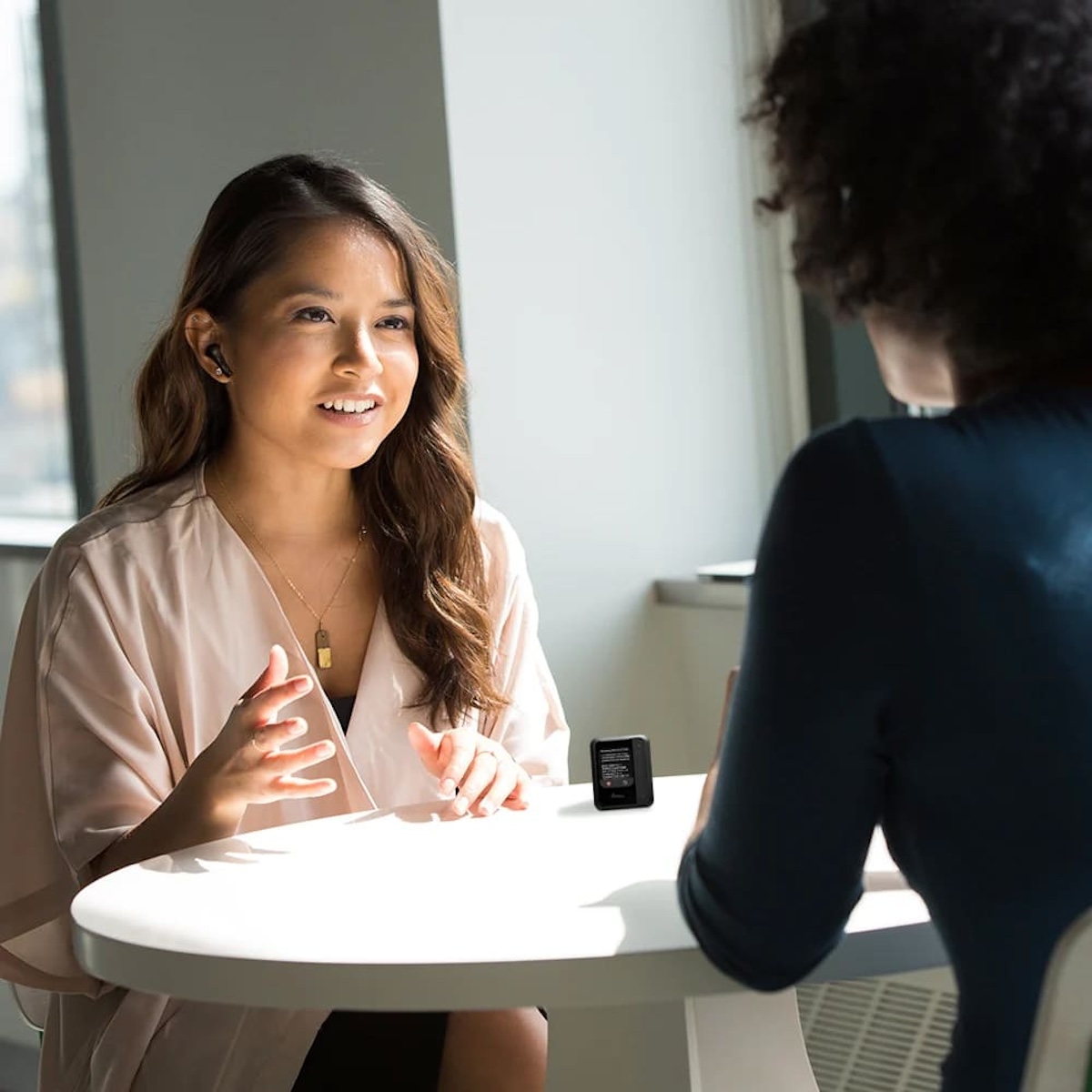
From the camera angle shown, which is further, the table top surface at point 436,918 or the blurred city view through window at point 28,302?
the blurred city view through window at point 28,302

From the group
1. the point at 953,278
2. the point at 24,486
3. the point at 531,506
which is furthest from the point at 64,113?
the point at 953,278

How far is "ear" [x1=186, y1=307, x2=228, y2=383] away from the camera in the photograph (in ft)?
7.40

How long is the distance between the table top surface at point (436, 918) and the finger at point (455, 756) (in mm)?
64

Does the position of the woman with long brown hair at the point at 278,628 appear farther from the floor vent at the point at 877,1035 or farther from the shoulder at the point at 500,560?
the floor vent at the point at 877,1035

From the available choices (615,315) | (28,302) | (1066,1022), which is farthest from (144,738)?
(28,302)

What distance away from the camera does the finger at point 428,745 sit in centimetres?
192

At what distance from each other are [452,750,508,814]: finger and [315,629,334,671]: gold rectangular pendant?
334mm

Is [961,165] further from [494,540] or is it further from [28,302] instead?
[28,302]

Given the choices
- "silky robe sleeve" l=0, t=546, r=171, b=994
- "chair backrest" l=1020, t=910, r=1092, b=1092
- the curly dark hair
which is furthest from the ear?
"chair backrest" l=1020, t=910, r=1092, b=1092

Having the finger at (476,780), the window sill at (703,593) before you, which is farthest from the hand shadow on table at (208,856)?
the window sill at (703,593)

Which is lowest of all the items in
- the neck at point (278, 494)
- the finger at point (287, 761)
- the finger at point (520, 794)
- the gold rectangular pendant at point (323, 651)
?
the finger at point (520, 794)

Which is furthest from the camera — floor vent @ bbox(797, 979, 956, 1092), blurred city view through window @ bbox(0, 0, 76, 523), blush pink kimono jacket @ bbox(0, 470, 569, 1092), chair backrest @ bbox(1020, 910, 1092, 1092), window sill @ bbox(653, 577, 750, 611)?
blurred city view through window @ bbox(0, 0, 76, 523)

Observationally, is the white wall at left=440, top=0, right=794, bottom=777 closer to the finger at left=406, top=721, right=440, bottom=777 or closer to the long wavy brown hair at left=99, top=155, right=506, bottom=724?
the long wavy brown hair at left=99, top=155, right=506, bottom=724

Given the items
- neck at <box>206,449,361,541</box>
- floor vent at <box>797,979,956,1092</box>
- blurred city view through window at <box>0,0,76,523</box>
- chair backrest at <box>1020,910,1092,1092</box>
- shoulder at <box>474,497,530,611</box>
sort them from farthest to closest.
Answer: blurred city view through window at <box>0,0,76,523</box>, floor vent at <box>797,979,956,1092</box>, shoulder at <box>474,497,530,611</box>, neck at <box>206,449,361,541</box>, chair backrest at <box>1020,910,1092,1092</box>
